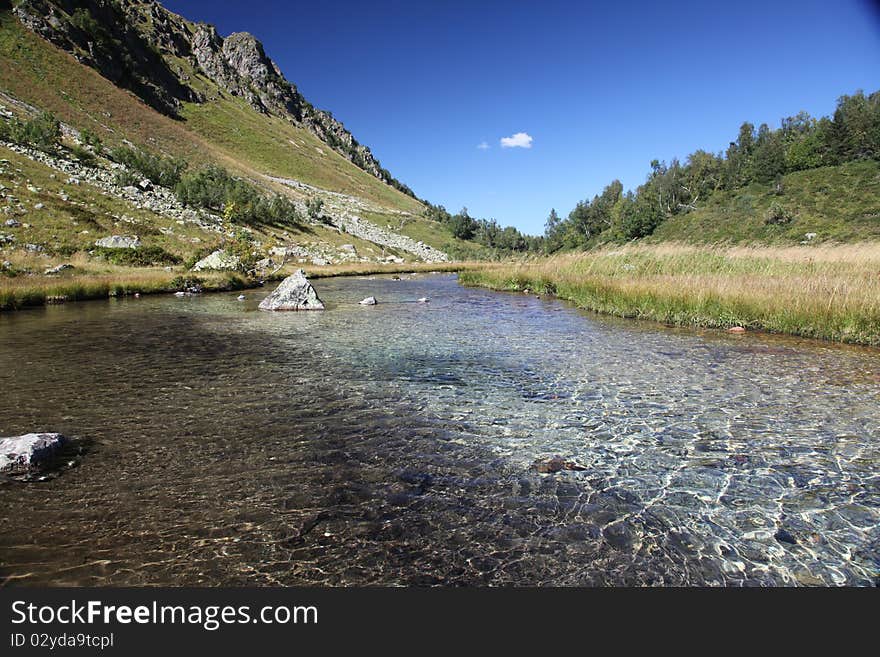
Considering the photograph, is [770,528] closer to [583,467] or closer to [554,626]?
[583,467]

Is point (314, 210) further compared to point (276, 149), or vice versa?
point (276, 149)

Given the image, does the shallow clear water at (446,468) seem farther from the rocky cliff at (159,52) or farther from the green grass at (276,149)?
the green grass at (276,149)

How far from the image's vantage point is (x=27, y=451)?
17.4ft

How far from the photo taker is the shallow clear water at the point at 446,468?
12.2 ft

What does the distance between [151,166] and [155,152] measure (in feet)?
67.3

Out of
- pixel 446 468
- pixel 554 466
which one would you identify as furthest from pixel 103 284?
pixel 554 466

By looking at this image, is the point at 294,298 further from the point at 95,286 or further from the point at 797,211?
the point at 797,211

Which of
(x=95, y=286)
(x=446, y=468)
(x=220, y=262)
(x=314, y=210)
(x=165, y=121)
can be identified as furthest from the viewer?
(x=165, y=121)

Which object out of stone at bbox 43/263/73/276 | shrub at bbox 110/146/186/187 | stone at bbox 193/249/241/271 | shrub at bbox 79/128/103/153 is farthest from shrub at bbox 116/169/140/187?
stone at bbox 43/263/73/276

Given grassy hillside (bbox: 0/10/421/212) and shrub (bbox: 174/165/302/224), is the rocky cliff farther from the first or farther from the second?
shrub (bbox: 174/165/302/224)

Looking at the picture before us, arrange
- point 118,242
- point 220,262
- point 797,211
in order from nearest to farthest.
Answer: point 118,242 → point 220,262 → point 797,211

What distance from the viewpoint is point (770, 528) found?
420 cm

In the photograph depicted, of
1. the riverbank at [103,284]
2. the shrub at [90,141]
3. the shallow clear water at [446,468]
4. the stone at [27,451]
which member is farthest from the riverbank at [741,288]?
the shrub at [90,141]

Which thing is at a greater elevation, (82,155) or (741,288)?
(82,155)
